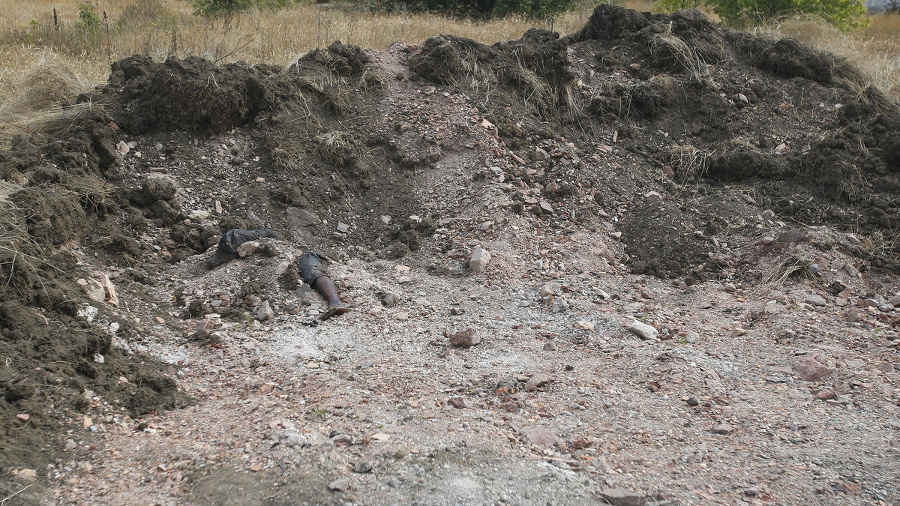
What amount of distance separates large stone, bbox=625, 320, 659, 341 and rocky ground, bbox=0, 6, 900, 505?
0.02 metres

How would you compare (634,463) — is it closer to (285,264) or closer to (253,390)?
(253,390)

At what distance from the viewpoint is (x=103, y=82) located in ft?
21.3

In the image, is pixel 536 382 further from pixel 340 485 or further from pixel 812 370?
pixel 812 370

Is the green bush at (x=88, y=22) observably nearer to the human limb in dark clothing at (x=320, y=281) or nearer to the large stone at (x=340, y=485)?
the human limb in dark clothing at (x=320, y=281)

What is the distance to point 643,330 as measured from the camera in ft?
14.4

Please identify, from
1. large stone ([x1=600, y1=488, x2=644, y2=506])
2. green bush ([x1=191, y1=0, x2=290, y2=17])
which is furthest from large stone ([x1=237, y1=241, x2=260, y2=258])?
green bush ([x1=191, y1=0, x2=290, y2=17])

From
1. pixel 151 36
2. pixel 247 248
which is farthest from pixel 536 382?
pixel 151 36

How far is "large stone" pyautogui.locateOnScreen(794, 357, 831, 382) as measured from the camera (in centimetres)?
388

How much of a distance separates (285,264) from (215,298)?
20.6 inches

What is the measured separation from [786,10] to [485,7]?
5.64 meters

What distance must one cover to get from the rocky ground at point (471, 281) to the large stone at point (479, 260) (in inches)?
1.4

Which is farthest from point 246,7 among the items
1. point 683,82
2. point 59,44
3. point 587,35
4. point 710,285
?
point 710,285

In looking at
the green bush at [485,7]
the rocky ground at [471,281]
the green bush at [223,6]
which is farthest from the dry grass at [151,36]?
the green bush at [485,7]

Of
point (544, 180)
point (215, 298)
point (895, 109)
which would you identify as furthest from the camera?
point (895, 109)
